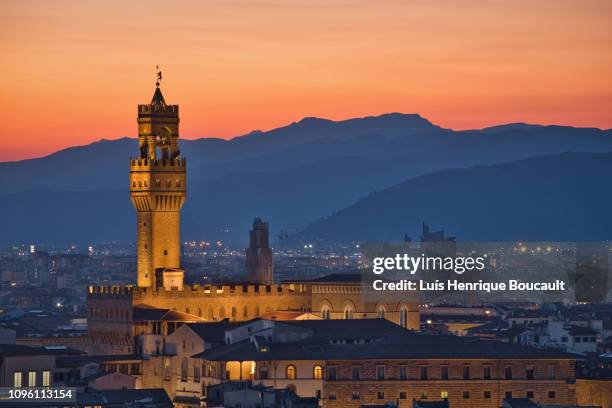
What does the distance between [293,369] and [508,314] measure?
2066 inches

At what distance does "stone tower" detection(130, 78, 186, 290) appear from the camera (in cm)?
10856

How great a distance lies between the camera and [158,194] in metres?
110

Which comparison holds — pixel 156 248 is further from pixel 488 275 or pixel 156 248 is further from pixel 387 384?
pixel 488 275

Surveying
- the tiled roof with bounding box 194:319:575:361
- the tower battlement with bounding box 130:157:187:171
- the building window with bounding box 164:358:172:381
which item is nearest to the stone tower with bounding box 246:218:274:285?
the tower battlement with bounding box 130:157:187:171

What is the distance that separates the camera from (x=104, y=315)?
108062 mm

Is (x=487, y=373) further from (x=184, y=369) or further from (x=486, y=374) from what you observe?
(x=184, y=369)

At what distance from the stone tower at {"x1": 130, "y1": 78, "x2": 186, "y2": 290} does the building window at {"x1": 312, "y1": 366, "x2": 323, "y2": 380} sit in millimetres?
20144

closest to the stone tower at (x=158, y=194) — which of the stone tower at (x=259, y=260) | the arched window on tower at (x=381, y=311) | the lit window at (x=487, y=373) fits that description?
the arched window on tower at (x=381, y=311)

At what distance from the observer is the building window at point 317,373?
8769 cm

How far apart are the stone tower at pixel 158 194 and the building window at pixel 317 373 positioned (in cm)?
2014

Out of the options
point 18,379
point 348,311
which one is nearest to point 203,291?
point 348,311

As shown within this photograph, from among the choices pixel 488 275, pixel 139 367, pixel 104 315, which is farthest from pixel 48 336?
pixel 488 275

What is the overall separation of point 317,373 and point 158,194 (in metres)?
24.0

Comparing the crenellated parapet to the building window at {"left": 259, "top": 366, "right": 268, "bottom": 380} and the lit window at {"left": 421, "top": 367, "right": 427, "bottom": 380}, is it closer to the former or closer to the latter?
the building window at {"left": 259, "top": 366, "right": 268, "bottom": 380}
